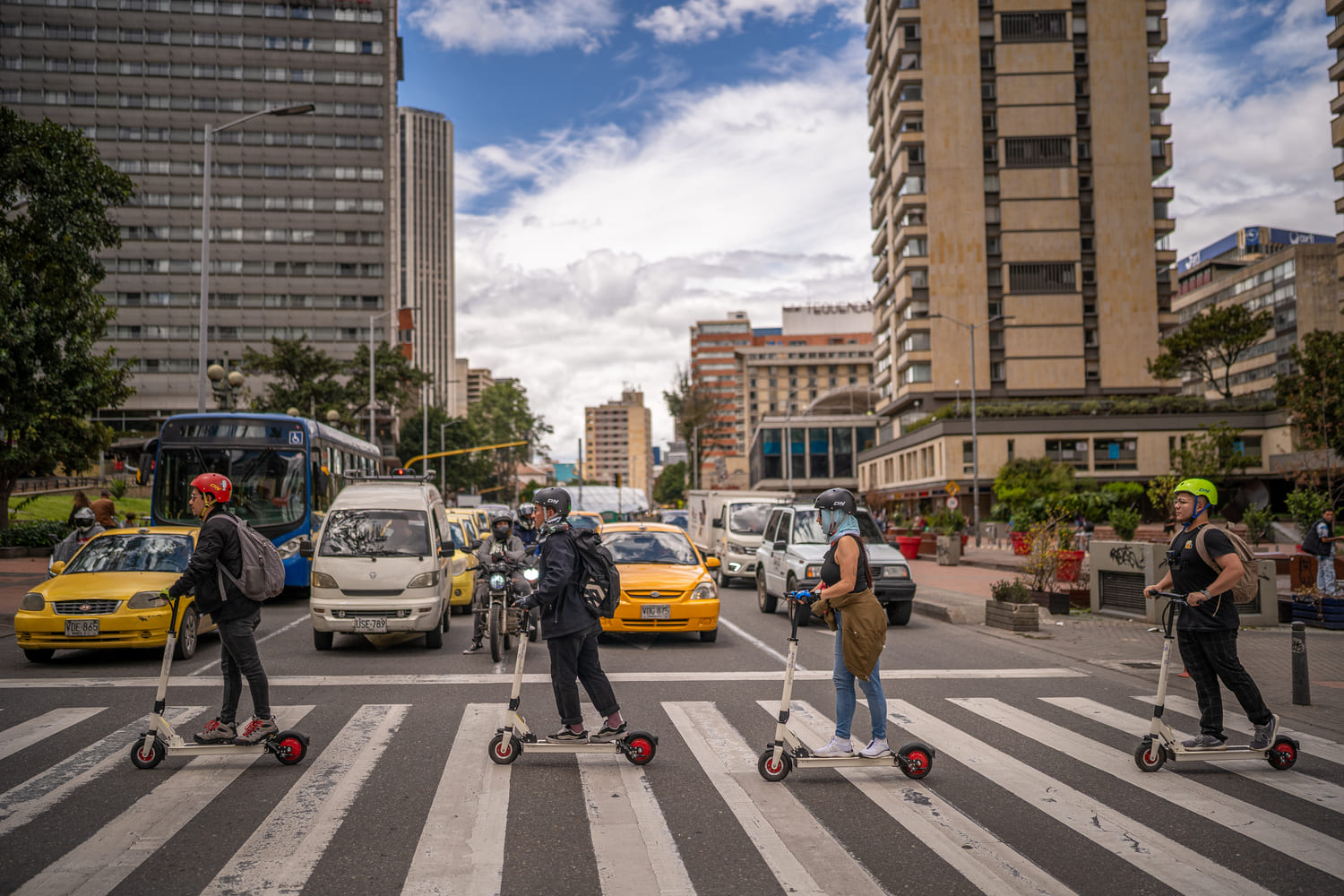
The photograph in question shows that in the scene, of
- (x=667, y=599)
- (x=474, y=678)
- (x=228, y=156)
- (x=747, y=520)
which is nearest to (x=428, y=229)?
(x=228, y=156)

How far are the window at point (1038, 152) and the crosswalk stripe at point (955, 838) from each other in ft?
235

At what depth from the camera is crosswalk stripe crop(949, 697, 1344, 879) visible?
5.14 m

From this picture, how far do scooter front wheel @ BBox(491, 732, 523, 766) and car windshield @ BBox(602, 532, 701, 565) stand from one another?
734 cm

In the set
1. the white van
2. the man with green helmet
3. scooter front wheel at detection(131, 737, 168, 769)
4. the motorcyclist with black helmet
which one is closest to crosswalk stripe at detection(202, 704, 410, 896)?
scooter front wheel at detection(131, 737, 168, 769)

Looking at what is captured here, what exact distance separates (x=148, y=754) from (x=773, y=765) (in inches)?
158

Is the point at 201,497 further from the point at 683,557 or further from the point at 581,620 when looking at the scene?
the point at 683,557

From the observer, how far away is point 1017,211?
70875 mm

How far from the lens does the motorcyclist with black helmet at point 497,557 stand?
11.9 meters

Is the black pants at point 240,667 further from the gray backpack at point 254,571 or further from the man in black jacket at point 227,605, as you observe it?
the gray backpack at point 254,571

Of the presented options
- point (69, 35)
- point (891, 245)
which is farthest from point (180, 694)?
point (69, 35)

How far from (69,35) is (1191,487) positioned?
10489 cm

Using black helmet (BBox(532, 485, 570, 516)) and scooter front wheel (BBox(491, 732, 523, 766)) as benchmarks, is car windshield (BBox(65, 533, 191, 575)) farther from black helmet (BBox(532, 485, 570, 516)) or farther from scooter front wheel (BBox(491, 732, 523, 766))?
black helmet (BBox(532, 485, 570, 516))

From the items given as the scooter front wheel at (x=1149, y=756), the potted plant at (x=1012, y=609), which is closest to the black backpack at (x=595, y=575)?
the scooter front wheel at (x=1149, y=756)

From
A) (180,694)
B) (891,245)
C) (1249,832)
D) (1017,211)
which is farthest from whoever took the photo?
(891,245)
